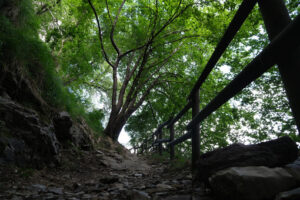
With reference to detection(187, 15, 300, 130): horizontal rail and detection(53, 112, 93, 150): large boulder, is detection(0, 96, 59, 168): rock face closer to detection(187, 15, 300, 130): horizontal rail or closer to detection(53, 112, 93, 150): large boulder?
detection(53, 112, 93, 150): large boulder

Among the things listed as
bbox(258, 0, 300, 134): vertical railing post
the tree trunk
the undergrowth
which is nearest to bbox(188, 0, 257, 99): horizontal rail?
bbox(258, 0, 300, 134): vertical railing post

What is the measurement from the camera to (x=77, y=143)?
5.14 m

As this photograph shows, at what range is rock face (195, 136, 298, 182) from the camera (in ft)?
5.22

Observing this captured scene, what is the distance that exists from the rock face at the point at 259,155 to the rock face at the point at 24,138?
2.84 metres

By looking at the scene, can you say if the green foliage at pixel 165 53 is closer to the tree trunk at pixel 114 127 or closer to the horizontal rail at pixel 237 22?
the tree trunk at pixel 114 127

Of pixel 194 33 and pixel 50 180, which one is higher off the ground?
pixel 194 33

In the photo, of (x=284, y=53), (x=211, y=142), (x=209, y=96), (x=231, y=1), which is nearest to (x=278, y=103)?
(x=209, y=96)

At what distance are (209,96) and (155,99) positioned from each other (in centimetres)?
379

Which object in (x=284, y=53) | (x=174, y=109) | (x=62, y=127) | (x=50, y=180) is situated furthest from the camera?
(x=174, y=109)

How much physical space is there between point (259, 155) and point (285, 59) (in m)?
0.90

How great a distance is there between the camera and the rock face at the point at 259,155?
1.59 m

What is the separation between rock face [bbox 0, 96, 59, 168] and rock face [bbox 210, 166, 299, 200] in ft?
Result: 9.91

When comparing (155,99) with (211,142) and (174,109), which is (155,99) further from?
(211,142)

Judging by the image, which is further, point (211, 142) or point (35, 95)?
point (211, 142)
